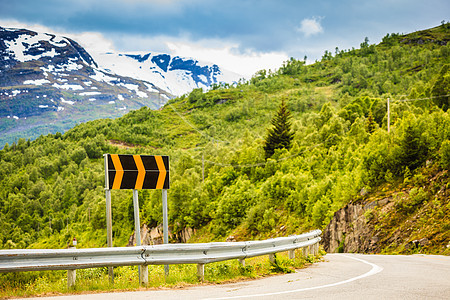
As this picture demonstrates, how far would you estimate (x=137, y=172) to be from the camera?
9070 millimetres

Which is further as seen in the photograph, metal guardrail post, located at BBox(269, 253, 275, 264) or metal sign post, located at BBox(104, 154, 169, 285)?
metal guardrail post, located at BBox(269, 253, 275, 264)

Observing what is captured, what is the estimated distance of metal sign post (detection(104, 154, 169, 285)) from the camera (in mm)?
8688

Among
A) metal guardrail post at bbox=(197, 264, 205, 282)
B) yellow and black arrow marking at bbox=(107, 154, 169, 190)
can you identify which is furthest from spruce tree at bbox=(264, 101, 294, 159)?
Answer: metal guardrail post at bbox=(197, 264, 205, 282)

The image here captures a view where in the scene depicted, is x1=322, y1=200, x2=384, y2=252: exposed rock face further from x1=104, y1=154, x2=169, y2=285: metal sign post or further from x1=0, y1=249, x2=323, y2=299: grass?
x1=104, y1=154, x2=169, y2=285: metal sign post

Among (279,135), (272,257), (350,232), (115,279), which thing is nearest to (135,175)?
(115,279)

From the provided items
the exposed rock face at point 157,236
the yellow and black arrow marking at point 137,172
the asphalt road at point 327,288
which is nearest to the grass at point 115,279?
the asphalt road at point 327,288

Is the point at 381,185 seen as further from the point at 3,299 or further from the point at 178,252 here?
the point at 3,299

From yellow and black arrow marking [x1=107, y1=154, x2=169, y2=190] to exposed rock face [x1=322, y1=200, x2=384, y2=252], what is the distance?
1856cm

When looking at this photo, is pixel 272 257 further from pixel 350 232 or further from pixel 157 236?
pixel 157 236

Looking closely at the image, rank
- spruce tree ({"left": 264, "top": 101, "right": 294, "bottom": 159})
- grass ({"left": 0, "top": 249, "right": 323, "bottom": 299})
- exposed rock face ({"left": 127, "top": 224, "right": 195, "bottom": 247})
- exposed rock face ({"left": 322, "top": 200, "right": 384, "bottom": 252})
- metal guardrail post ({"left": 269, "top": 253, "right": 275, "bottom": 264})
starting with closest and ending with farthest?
grass ({"left": 0, "top": 249, "right": 323, "bottom": 299}) → metal guardrail post ({"left": 269, "top": 253, "right": 275, "bottom": 264}) → exposed rock face ({"left": 322, "top": 200, "right": 384, "bottom": 252}) → exposed rock face ({"left": 127, "top": 224, "right": 195, "bottom": 247}) → spruce tree ({"left": 264, "top": 101, "right": 294, "bottom": 159})

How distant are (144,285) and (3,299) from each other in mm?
2370

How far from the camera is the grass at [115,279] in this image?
682 centimetres

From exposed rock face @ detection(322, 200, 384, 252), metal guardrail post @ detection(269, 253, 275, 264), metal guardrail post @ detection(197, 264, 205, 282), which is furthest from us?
exposed rock face @ detection(322, 200, 384, 252)

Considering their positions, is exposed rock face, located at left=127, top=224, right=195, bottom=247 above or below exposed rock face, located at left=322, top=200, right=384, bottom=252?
below
